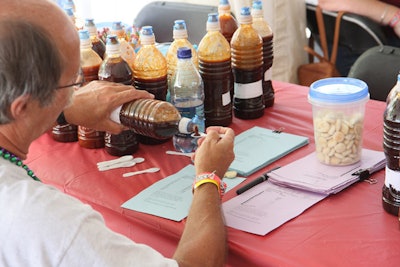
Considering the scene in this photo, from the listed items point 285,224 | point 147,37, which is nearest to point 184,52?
Answer: point 147,37

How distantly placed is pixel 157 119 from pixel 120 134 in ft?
0.62

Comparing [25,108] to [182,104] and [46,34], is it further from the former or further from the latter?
[182,104]

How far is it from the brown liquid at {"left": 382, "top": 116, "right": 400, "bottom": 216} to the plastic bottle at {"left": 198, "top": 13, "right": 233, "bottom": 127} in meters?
0.61

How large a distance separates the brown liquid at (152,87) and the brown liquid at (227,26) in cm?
27

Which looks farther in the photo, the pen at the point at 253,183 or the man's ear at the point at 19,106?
the pen at the point at 253,183

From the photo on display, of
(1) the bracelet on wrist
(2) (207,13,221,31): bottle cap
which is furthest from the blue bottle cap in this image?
(1) the bracelet on wrist

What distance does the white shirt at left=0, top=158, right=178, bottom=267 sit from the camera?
3.13 ft

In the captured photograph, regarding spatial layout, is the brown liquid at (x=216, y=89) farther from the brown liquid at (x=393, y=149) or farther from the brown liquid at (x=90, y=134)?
the brown liquid at (x=393, y=149)

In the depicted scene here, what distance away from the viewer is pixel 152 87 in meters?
1.74

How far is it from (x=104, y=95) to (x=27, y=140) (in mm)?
520

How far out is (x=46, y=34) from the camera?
3.29 feet

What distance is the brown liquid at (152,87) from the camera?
1733mm

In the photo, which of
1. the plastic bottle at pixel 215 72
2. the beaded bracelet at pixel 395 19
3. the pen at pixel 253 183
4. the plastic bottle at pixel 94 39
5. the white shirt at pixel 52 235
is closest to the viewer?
the white shirt at pixel 52 235

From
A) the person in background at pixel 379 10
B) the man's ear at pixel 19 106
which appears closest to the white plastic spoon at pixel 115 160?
the man's ear at pixel 19 106
